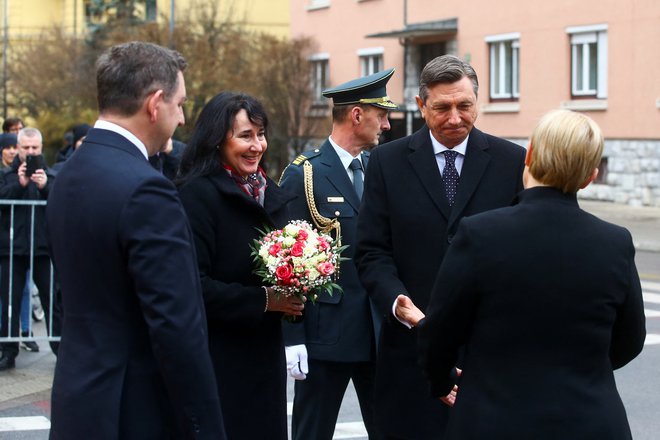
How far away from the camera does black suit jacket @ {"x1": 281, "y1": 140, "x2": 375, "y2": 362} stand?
540 centimetres

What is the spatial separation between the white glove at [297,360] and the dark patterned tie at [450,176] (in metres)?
1.05

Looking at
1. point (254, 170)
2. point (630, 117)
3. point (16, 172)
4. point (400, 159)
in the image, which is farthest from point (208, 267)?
point (630, 117)

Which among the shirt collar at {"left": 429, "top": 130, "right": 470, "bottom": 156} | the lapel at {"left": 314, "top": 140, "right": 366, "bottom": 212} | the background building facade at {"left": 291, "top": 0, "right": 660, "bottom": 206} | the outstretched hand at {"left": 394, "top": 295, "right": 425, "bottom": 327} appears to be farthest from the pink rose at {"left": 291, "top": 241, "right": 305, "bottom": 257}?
the background building facade at {"left": 291, "top": 0, "right": 660, "bottom": 206}

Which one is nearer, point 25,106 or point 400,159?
point 400,159

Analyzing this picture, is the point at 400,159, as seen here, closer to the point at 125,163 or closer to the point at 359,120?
the point at 359,120

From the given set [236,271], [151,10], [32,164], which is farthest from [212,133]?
[151,10]

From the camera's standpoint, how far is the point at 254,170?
4.74 metres

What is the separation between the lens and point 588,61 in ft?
89.1

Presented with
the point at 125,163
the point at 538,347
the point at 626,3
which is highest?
the point at 626,3

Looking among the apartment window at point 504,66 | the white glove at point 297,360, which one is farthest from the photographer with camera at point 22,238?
the apartment window at point 504,66

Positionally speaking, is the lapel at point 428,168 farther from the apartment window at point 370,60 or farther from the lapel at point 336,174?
the apartment window at point 370,60

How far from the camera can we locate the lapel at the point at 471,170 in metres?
4.48

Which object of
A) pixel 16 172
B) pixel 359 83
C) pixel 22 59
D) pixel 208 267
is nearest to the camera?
pixel 208 267

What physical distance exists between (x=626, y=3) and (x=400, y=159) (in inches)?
880
